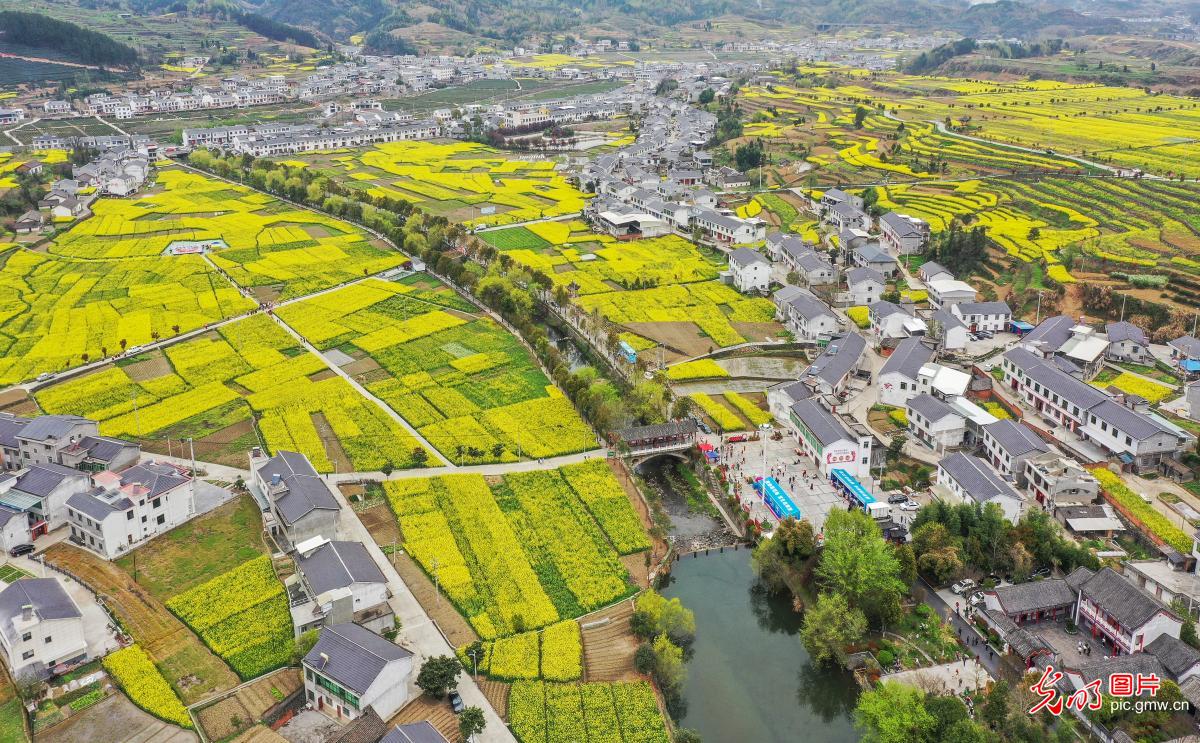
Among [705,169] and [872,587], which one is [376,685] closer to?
[872,587]

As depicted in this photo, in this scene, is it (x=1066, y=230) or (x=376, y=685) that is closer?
(x=376, y=685)

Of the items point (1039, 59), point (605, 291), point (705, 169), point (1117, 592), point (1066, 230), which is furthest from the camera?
point (1039, 59)

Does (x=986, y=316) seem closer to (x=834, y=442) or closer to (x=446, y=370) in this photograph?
(x=834, y=442)

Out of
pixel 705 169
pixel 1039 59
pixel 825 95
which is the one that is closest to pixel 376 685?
pixel 705 169

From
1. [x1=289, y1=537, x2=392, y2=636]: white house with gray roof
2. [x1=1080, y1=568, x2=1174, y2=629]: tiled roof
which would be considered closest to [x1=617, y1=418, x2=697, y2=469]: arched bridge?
[x1=289, y1=537, x2=392, y2=636]: white house with gray roof

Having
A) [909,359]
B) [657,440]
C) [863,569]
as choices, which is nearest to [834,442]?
[657,440]

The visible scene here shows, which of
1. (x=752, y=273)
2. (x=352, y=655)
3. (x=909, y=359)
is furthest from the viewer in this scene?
(x=752, y=273)

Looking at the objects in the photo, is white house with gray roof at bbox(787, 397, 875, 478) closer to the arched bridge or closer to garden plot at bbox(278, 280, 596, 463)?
the arched bridge

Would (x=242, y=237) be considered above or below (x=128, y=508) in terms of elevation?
below
